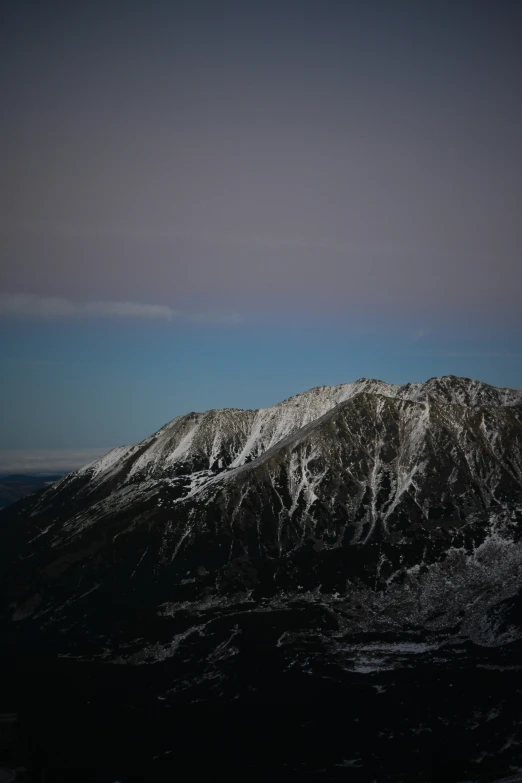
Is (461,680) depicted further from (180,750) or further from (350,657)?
(180,750)

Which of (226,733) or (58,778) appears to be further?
(226,733)

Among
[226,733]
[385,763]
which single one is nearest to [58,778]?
[226,733]

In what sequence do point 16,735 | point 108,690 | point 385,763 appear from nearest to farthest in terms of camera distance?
point 385,763, point 16,735, point 108,690

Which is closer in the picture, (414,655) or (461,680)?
(461,680)

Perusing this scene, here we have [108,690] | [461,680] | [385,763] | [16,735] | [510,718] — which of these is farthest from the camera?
[108,690]

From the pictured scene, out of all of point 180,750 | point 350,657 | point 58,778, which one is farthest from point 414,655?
point 58,778

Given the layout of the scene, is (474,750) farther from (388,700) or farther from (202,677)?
(202,677)

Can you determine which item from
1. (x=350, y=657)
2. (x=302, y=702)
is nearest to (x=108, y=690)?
(x=302, y=702)

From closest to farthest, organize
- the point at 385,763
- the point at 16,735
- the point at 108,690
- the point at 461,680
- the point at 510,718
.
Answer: the point at 385,763
the point at 510,718
the point at 16,735
the point at 461,680
the point at 108,690
